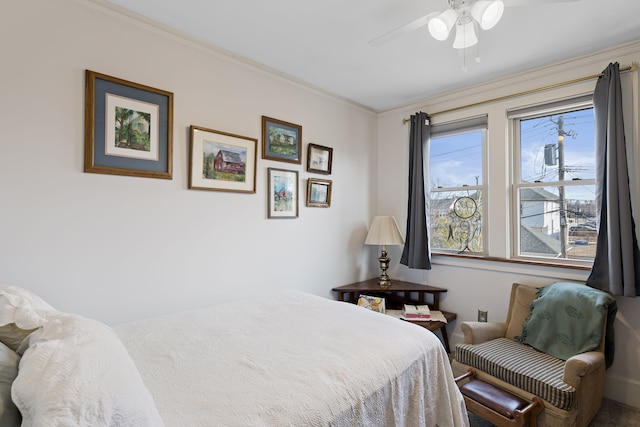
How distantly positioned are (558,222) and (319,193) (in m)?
2.08

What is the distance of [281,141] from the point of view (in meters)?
2.78

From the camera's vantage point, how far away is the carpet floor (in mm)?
2055

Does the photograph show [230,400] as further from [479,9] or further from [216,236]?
[479,9]

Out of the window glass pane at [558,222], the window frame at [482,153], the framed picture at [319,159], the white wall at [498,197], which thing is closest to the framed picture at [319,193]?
the framed picture at [319,159]

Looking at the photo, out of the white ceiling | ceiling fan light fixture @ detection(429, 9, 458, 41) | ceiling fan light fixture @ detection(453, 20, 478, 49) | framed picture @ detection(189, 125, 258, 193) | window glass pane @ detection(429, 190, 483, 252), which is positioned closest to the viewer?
ceiling fan light fixture @ detection(429, 9, 458, 41)

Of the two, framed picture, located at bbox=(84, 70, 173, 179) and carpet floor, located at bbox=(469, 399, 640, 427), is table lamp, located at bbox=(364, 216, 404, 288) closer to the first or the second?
carpet floor, located at bbox=(469, 399, 640, 427)

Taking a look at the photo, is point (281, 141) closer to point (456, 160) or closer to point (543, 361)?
point (456, 160)

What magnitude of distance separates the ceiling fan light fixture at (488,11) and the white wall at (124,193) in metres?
1.69

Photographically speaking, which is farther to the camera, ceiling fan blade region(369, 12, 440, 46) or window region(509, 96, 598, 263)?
window region(509, 96, 598, 263)

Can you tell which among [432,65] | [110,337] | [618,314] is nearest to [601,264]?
[618,314]

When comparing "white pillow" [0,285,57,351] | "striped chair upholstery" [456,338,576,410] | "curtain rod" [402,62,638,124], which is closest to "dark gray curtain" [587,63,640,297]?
"curtain rod" [402,62,638,124]

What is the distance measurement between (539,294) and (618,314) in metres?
0.50

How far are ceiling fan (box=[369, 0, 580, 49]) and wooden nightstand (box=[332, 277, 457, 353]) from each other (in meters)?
2.21

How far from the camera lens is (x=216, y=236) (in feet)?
7.72
